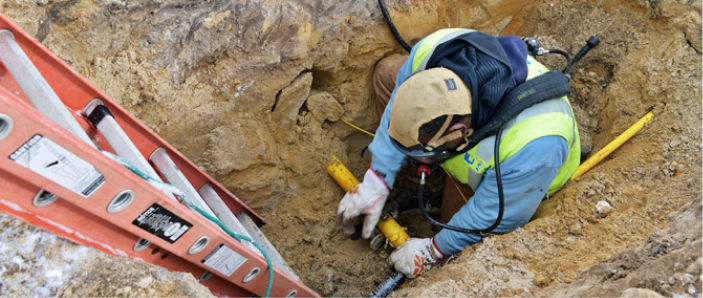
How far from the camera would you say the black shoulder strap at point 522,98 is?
7.09ft

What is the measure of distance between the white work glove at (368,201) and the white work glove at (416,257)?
285 millimetres

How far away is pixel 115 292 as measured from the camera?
1.29 meters

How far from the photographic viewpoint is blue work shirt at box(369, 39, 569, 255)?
7.00 feet

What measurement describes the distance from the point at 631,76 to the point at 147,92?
3.22 metres

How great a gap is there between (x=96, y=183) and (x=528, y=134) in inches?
74.7

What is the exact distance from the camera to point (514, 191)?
7.38 ft

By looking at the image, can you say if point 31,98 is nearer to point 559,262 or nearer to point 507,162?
point 507,162

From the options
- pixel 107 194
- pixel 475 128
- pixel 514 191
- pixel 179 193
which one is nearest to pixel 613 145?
pixel 514 191

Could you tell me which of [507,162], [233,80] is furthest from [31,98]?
[507,162]

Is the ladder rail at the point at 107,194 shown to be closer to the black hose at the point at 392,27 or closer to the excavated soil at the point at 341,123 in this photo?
the excavated soil at the point at 341,123

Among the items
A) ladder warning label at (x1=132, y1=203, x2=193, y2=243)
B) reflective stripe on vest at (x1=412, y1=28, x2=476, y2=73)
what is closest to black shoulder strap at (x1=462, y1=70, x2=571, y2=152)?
reflective stripe on vest at (x1=412, y1=28, x2=476, y2=73)

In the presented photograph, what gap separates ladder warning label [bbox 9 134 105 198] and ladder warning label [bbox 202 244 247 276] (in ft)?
1.81

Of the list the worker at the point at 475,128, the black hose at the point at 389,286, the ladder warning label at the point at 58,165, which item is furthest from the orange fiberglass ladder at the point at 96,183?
the worker at the point at 475,128

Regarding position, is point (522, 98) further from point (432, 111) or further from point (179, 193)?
point (179, 193)
